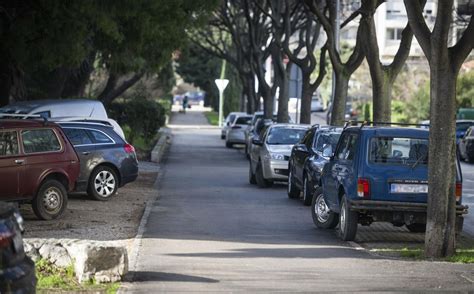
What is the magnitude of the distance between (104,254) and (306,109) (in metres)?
25.4

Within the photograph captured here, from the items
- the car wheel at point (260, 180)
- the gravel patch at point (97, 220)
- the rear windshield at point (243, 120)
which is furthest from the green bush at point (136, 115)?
the gravel patch at point (97, 220)

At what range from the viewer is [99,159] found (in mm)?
19812

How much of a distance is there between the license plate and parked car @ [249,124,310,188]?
9448 millimetres

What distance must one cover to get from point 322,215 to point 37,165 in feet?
15.1

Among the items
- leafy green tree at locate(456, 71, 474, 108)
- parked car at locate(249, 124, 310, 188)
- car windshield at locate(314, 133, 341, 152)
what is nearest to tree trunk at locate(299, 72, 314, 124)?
parked car at locate(249, 124, 310, 188)

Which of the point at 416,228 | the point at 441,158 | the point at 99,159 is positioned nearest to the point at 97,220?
the point at 99,159

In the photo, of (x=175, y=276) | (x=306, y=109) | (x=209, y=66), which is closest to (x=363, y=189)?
(x=175, y=276)

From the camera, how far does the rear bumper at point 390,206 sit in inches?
538

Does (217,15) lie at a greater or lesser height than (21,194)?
greater

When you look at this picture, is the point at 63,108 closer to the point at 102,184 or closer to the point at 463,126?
the point at 102,184

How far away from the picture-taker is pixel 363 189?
13766 millimetres

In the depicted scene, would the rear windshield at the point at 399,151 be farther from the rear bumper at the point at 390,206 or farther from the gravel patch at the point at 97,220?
the gravel patch at the point at 97,220

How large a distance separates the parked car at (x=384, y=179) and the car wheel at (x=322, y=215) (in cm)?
92

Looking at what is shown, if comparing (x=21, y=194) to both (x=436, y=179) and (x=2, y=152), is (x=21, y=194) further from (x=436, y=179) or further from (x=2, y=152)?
(x=436, y=179)
